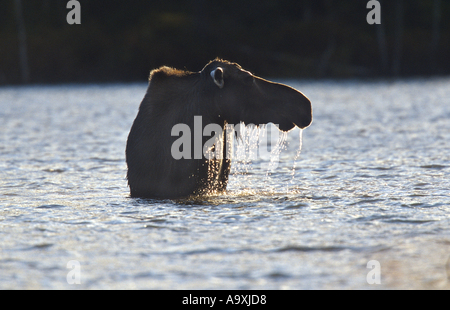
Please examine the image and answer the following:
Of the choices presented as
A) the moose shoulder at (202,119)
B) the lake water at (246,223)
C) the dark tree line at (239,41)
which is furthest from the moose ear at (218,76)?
the dark tree line at (239,41)

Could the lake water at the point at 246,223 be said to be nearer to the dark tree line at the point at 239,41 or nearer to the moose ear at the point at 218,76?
the moose ear at the point at 218,76

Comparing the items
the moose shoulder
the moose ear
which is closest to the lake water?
the moose shoulder

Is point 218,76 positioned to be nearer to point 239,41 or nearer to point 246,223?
point 246,223

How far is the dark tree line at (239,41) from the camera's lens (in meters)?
50.8

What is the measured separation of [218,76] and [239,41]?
154ft

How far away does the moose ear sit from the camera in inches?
329

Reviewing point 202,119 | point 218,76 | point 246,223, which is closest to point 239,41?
point 202,119

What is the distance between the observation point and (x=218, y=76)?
8.39m

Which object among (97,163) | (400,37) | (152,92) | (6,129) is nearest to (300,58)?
(400,37)

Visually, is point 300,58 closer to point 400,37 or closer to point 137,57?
point 400,37

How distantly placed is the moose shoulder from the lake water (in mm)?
322

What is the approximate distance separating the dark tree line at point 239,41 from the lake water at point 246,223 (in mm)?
36635
